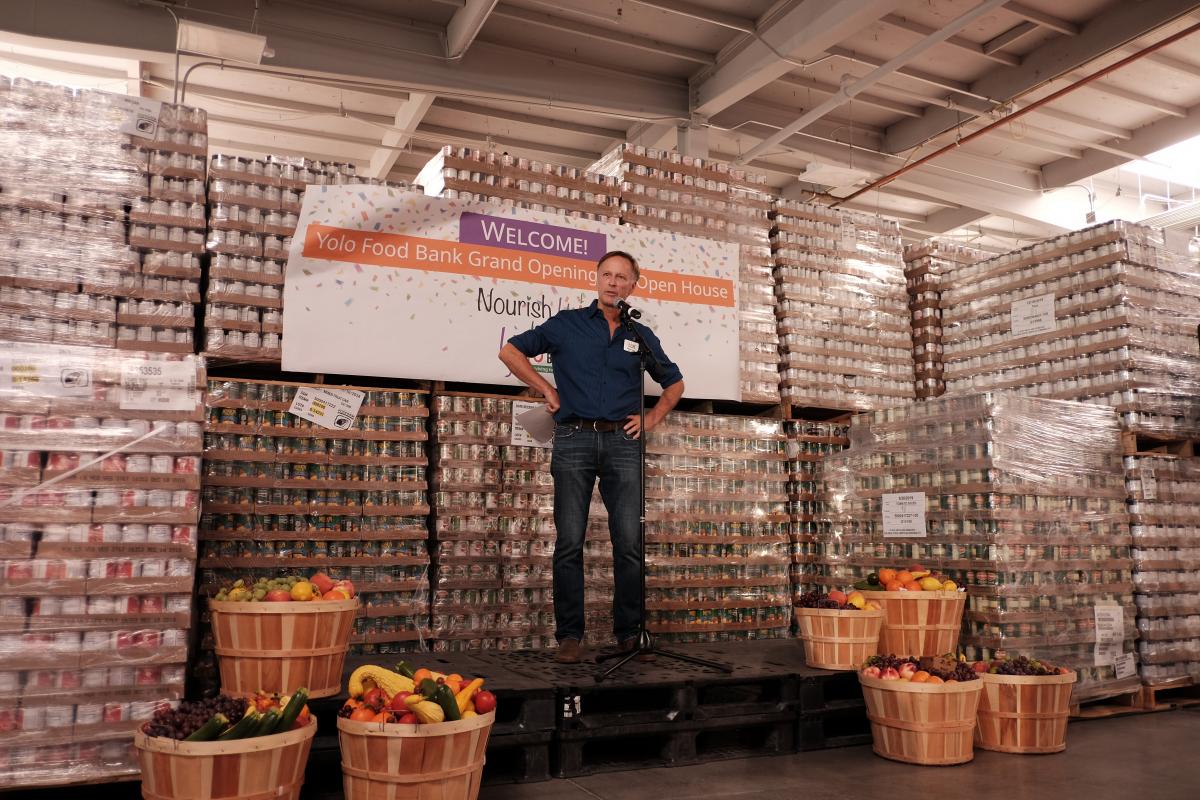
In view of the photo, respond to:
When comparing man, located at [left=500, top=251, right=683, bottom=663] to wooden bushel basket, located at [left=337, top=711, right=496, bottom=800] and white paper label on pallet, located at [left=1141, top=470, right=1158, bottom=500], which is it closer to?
wooden bushel basket, located at [left=337, top=711, right=496, bottom=800]

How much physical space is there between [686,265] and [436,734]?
4893mm

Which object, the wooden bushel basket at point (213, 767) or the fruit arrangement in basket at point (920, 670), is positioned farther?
the fruit arrangement in basket at point (920, 670)

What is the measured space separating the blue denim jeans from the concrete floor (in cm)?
114

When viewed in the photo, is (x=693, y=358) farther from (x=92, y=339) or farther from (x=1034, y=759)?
(x=92, y=339)

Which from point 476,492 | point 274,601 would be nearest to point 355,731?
point 274,601

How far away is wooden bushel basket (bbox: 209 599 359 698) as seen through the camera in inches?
167

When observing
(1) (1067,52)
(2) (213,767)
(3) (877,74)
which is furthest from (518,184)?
(1) (1067,52)

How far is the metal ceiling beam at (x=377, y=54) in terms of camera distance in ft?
26.3

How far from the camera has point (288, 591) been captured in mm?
4469

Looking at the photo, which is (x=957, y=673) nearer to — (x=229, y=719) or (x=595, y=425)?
(x=595, y=425)

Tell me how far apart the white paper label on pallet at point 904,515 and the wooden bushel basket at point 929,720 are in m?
1.77

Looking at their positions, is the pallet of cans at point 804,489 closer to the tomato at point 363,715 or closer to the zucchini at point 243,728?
the tomato at point 363,715

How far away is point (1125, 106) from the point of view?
1127 centimetres

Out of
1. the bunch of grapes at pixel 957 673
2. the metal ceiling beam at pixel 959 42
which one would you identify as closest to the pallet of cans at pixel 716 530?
the bunch of grapes at pixel 957 673
